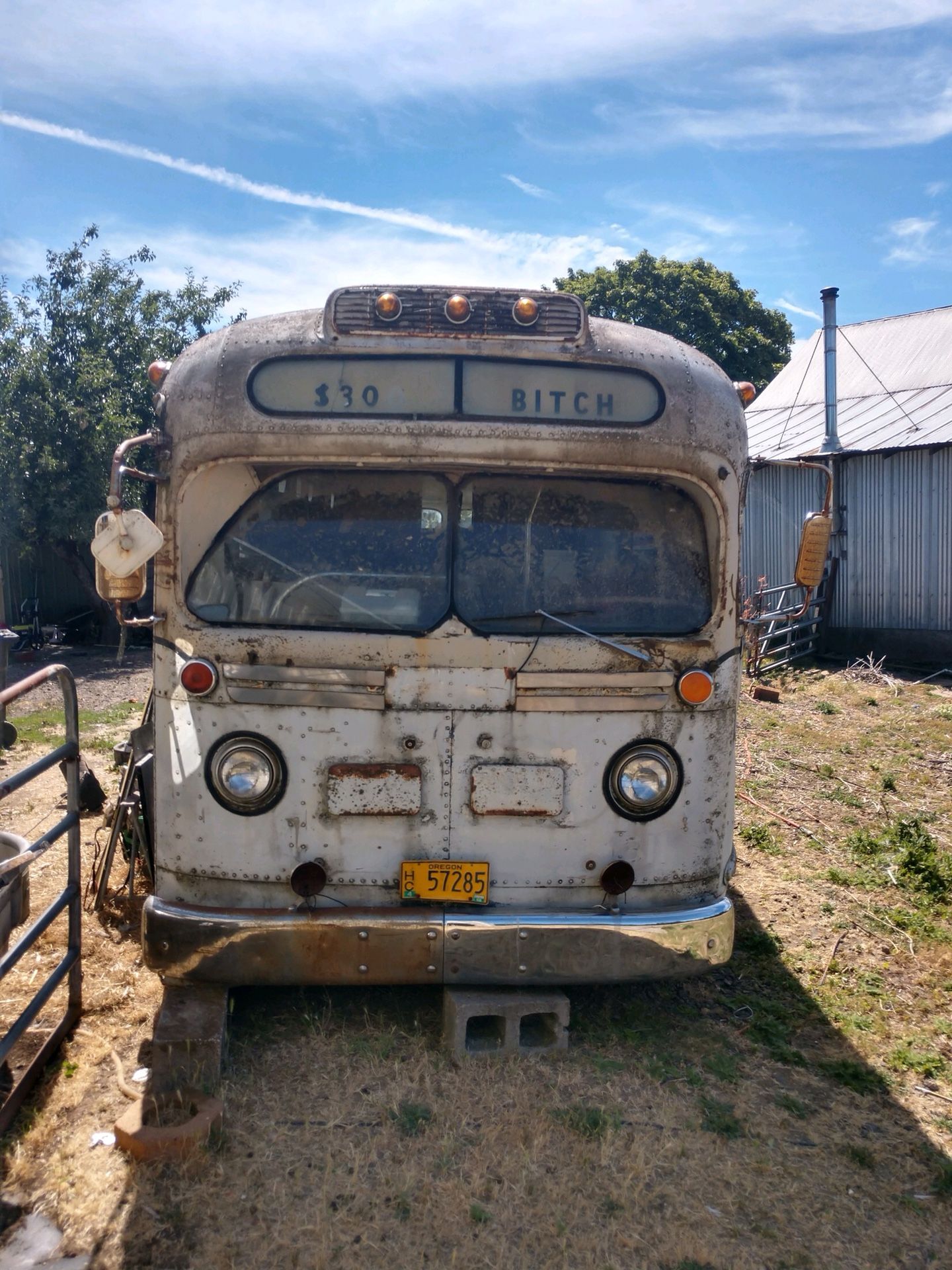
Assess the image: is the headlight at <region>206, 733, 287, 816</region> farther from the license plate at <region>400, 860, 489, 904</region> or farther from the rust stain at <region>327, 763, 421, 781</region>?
the license plate at <region>400, 860, 489, 904</region>

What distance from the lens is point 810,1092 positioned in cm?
383

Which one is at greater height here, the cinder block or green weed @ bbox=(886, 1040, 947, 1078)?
the cinder block

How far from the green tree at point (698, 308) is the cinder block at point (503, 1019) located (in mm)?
27976

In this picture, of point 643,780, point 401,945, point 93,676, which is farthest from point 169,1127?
point 93,676

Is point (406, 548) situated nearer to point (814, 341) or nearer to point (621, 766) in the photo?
point (621, 766)

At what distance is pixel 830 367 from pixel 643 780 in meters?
15.2

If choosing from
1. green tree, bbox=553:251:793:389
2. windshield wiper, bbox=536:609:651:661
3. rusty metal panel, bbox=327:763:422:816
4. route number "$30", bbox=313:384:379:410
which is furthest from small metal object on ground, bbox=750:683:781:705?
Answer: green tree, bbox=553:251:793:389

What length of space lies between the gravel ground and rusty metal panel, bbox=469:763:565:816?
23.1ft

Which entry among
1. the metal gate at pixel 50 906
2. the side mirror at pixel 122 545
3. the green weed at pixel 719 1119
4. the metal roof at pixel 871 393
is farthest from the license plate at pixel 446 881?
the metal roof at pixel 871 393

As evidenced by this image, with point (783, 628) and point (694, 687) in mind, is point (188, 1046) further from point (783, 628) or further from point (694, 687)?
point (783, 628)

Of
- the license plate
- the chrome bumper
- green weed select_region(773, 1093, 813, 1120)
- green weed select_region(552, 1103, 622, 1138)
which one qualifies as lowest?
green weed select_region(773, 1093, 813, 1120)

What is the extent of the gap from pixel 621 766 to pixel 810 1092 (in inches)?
56.9

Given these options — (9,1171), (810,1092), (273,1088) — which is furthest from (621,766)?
(9,1171)

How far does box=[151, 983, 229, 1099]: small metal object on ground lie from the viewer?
351 cm
